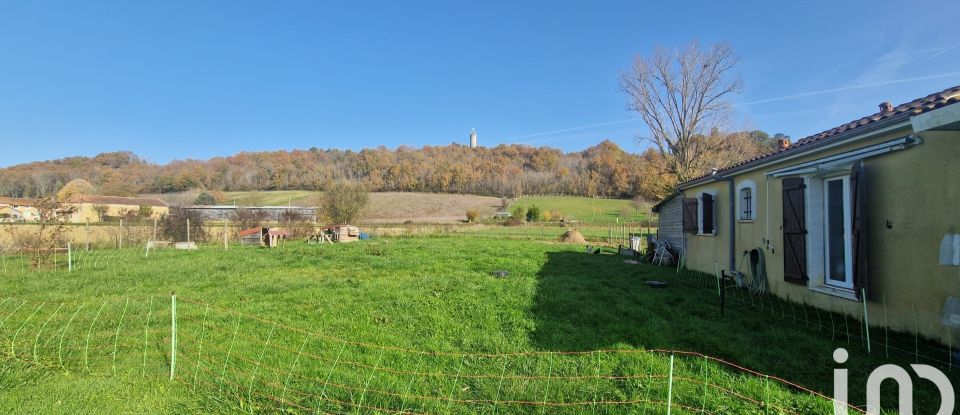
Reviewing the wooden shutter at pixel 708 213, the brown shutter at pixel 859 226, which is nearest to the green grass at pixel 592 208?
the wooden shutter at pixel 708 213

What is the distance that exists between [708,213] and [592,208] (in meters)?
48.7

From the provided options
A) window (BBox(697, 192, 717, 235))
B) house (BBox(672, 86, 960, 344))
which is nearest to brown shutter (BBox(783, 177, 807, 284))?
house (BBox(672, 86, 960, 344))

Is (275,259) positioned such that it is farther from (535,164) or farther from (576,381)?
(535,164)

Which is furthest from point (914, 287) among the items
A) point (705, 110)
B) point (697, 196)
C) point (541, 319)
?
point (705, 110)

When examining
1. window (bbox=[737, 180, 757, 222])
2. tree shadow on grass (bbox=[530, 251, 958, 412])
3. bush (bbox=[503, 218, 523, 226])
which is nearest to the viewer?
tree shadow on grass (bbox=[530, 251, 958, 412])

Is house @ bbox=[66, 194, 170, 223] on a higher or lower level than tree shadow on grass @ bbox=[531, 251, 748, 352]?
higher

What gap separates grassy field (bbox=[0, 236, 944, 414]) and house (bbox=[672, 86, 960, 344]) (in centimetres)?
96

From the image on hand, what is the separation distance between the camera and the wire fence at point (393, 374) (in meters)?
3.33

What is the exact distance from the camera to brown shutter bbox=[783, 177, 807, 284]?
6680 millimetres

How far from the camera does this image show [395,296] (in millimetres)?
7551

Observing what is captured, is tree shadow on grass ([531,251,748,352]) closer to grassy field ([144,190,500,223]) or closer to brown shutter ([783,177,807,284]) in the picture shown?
brown shutter ([783,177,807,284])

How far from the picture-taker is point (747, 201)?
351 inches

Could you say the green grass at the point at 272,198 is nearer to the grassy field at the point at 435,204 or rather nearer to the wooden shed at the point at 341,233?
the grassy field at the point at 435,204

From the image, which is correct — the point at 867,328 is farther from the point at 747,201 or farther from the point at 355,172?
the point at 355,172
